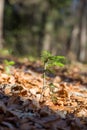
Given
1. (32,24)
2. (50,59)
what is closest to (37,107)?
(50,59)

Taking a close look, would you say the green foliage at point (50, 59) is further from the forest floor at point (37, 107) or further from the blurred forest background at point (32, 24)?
the blurred forest background at point (32, 24)

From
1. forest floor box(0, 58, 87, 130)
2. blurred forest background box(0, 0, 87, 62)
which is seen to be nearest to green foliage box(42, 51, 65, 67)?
forest floor box(0, 58, 87, 130)

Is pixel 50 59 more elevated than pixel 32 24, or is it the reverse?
pixel 32 24

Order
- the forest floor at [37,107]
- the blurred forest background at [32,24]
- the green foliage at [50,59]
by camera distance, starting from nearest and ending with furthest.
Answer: the forest floor at [37,107] < the green foliage at [50,59] < the blurred forest background at [32,24]

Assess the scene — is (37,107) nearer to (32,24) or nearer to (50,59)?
(50,59)

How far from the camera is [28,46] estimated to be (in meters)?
24.7

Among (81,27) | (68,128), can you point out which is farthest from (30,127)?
(81,27)

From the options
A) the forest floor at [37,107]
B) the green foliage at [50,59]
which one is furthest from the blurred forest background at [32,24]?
the green foliage at [50,59]

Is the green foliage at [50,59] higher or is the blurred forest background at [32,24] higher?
the blurred forest background at [32,24]

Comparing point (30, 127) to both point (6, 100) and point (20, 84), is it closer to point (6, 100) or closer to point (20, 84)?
point (6, 100)

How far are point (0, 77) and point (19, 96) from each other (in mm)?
1035

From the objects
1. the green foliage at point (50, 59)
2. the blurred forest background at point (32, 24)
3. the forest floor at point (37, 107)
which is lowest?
the forest floor at point (37, 107)

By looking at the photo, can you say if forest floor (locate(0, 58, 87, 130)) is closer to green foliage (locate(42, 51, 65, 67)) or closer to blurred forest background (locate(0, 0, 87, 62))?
green foliage (locate(42, 51, 65, 67))

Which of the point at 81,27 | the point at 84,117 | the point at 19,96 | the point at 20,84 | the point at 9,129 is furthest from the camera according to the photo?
the point at 81,27
